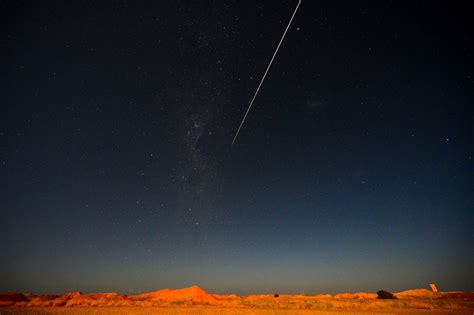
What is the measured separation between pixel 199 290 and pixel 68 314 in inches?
2121

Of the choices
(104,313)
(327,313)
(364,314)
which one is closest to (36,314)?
(104,313)

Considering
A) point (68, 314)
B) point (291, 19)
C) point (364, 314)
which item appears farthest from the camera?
point (68, 314)

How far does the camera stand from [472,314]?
18.6 metres

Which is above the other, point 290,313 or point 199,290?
point 199,290

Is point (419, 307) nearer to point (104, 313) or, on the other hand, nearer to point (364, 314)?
point (364, 314)

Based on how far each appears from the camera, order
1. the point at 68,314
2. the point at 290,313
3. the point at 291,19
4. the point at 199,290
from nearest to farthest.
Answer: the point at 291,19 < the point at 290,313 < the point at 68,314 < the point at 199,290

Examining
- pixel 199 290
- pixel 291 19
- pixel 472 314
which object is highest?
pixel 291 19

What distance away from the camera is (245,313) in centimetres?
2484

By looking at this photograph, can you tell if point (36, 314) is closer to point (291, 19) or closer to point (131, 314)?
point (131, 314)

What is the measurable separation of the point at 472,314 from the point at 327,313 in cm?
992

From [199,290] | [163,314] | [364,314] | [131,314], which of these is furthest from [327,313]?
[199,290]

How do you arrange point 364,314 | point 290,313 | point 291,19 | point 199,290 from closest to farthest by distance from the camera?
point 291,19 → point 364,314 → point 290,313 → point 199,290

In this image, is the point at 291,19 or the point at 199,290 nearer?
the point at 291,19

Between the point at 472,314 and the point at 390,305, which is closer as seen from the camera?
the point at 472,314
